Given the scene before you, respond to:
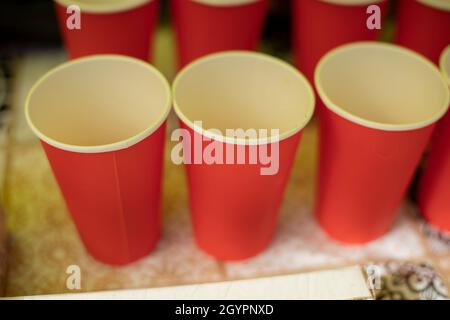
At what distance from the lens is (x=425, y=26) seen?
0.64 meters

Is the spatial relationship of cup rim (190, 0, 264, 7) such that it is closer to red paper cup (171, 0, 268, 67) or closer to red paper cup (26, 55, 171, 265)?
red paper cup (171, 0, 268, 67)

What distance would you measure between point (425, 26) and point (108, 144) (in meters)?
0.38

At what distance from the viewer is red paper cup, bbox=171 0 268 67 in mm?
618

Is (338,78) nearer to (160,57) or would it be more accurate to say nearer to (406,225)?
(406,225)

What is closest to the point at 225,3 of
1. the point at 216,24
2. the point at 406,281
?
the point at 216,24

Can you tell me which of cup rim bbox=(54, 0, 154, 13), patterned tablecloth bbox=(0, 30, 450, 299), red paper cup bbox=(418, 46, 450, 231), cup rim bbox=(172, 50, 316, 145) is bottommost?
patterned tablecloth bbox=(0, 30, 450, 299)

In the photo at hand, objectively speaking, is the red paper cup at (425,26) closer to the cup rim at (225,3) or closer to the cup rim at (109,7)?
the cup rim at (225,3)

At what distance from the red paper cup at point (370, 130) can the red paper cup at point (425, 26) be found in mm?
71

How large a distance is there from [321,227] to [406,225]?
3.8 inches

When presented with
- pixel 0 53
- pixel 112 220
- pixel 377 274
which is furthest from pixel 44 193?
pixel 377 274

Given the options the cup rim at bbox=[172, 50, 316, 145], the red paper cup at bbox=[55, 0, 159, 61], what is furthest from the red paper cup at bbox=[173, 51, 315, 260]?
the red paper cup at bbox=[55, 0, 159, 61]

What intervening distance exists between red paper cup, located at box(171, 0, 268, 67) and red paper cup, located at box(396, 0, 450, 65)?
17cm

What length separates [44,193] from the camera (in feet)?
2.14

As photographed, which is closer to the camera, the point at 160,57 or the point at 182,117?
the point at 182,117
